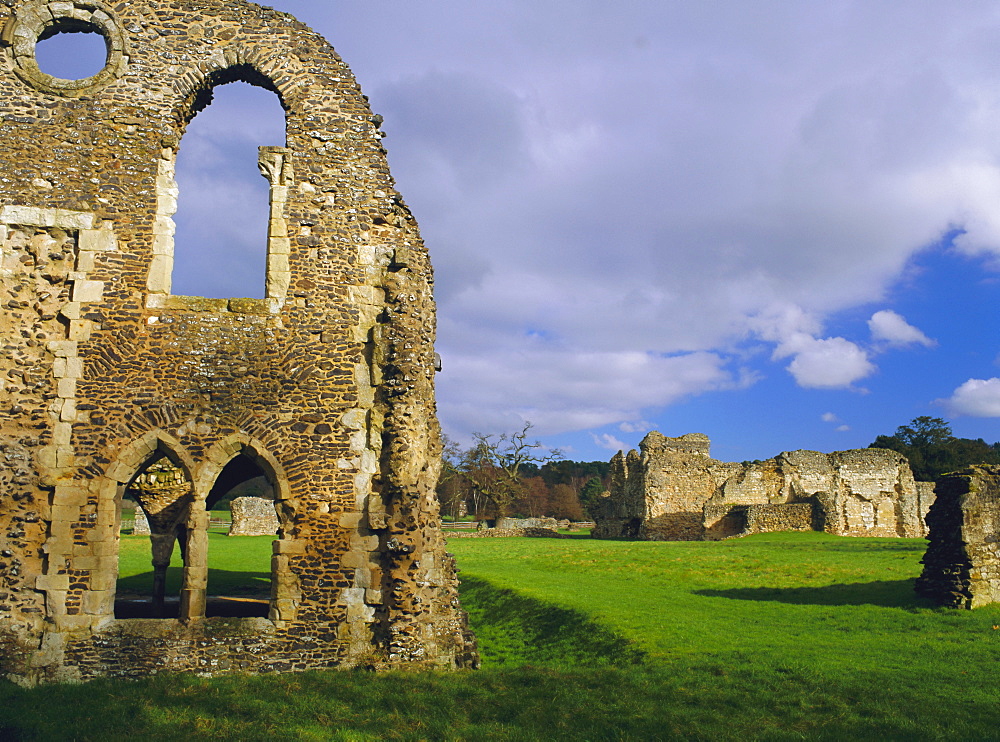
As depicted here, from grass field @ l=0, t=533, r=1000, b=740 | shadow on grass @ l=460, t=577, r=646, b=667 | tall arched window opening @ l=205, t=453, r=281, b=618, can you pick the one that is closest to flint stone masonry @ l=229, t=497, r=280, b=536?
tall arched window opening @ l=205, t=453, r=281, b=618

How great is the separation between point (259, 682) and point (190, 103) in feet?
27.5

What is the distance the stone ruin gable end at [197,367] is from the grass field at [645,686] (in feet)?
2.34

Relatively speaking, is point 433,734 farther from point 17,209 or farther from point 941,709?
point 17,209

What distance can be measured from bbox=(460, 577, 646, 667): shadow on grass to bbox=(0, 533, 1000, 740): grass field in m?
0.04

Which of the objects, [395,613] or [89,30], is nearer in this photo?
[395,613]

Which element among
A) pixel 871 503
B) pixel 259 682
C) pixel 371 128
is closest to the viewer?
pixel 259 682

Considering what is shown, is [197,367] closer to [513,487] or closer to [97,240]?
[97,240]

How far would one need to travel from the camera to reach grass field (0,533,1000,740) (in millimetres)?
7570

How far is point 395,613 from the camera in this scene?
32.9 ft

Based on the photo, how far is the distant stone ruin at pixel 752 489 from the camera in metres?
36.4

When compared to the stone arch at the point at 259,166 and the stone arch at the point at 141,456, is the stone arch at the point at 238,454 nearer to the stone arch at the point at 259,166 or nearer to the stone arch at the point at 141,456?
the stone arch at the point at 141,456

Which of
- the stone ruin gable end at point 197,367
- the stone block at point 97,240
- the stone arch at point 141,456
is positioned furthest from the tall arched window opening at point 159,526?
the stone block at point 97,240

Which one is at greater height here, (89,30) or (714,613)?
(89,30)

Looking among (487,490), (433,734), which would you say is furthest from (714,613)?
(487,490)
